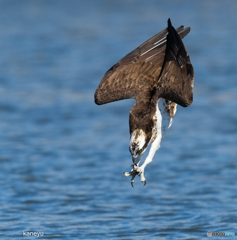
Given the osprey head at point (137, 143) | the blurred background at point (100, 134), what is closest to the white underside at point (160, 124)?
the osprey head at point (137, 143)

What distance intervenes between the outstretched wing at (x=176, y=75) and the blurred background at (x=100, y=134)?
2.19 m

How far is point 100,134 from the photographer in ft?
49.5

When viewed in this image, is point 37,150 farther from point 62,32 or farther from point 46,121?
point 62,32

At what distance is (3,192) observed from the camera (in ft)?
37.7

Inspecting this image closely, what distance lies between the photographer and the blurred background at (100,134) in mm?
10398

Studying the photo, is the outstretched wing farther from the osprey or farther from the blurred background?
the blurred background

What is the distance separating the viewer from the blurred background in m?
10.4

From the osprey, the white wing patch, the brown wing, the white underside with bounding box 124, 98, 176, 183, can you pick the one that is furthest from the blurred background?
the brown wing

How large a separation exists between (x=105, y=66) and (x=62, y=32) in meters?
5.05

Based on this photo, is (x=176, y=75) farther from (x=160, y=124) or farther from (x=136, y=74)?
(x=136, y=74)

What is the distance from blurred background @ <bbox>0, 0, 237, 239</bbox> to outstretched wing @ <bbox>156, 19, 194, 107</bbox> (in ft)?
7.19

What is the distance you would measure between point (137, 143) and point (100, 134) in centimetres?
665

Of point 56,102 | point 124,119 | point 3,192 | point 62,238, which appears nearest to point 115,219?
point 62,238

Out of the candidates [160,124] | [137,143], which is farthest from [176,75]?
[137,143]
